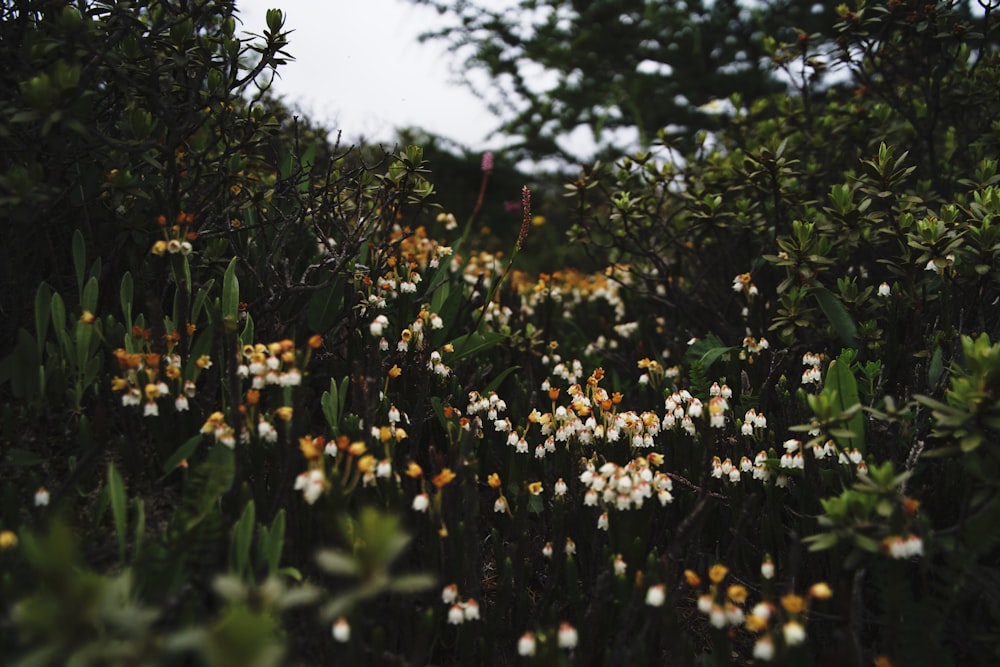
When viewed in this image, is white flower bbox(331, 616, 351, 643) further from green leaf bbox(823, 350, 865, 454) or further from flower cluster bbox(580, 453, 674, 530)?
green leaf bbox(823, 350, 865, 454)

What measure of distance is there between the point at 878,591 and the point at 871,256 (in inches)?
95.6

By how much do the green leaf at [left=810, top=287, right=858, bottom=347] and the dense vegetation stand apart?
0.01 metres

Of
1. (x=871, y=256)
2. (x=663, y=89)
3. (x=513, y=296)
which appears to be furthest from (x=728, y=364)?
(x=663, y=89)

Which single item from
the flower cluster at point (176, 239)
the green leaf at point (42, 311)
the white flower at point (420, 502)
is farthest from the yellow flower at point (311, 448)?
the green leaf at point (42, 311)

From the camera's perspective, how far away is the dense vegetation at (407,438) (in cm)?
189

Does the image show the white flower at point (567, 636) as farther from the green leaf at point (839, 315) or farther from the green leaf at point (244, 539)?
the green leaf at point (839, 315)

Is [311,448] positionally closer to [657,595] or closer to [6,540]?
[6,540]

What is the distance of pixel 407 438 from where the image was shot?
8.97ft

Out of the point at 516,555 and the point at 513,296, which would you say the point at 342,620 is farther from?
the point at 513,296

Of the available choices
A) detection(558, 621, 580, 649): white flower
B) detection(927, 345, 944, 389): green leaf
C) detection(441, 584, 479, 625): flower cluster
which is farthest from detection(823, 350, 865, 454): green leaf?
detection(441, 584, 479, 625): flower cluster

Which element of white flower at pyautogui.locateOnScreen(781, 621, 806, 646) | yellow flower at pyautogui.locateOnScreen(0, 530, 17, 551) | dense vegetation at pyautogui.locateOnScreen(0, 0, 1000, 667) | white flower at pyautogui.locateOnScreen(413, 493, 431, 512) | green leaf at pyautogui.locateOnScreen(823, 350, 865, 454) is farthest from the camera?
green leaf at pyautogui.locateOnScreen(823, 350, 865, 454)

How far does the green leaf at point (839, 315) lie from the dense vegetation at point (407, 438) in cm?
1

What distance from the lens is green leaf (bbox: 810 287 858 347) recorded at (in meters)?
3.34

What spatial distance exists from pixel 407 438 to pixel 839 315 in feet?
7.10
